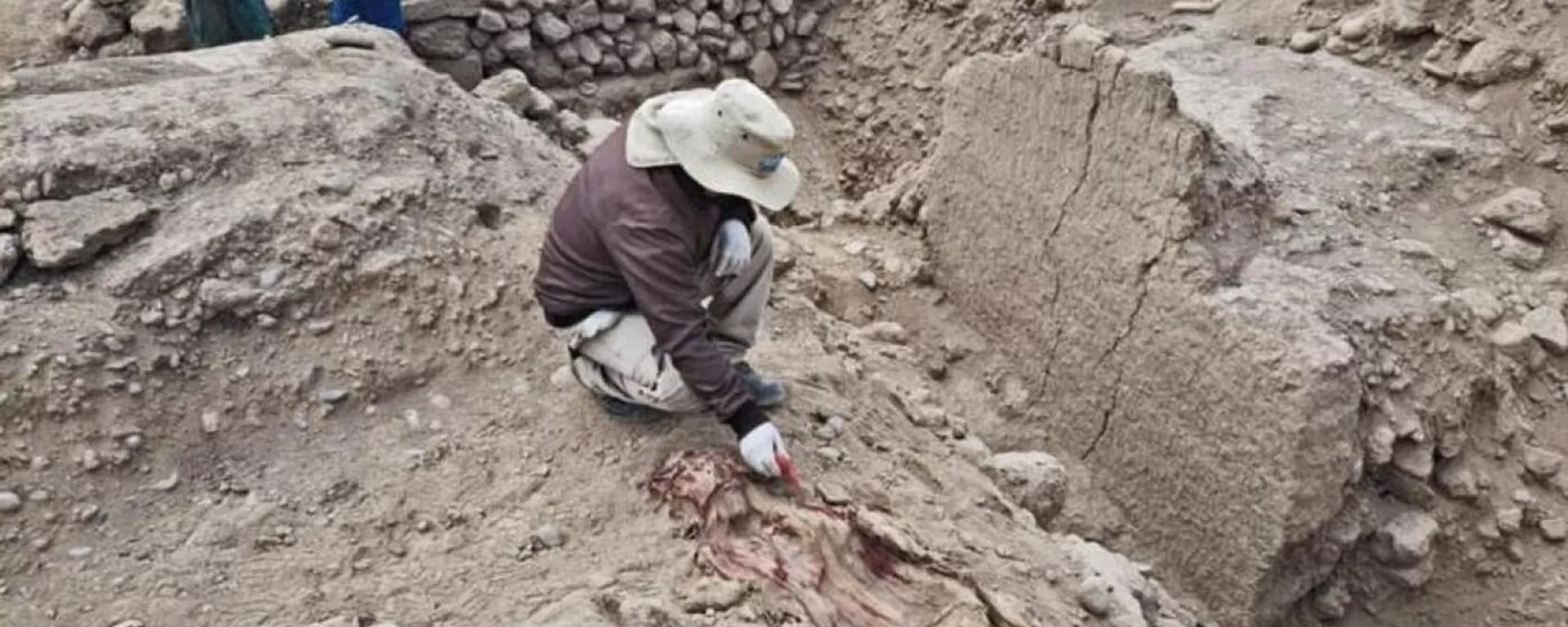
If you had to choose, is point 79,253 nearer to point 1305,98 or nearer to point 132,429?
point 132,429

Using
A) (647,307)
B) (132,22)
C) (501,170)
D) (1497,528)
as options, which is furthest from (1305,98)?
(132,22)

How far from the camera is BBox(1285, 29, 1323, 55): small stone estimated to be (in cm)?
528

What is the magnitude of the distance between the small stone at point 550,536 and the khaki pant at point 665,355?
0.33 m

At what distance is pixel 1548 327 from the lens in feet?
13.9

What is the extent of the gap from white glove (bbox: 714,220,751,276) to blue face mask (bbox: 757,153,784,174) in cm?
16

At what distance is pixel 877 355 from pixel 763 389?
1.40 metres

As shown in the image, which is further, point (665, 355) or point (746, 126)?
point (665, 355)

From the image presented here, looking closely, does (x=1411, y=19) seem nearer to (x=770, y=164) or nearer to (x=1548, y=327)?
(x=1548, y=327)

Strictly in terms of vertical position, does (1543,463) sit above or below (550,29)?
above

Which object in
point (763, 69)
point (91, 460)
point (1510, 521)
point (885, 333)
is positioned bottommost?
point (763, 69)

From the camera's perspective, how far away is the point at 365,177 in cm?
383

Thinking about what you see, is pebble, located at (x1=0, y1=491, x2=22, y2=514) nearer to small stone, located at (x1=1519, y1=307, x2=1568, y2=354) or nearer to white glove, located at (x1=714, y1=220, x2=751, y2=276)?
white glove, located at (x1=714, y1=220, x2=751, y2=276)

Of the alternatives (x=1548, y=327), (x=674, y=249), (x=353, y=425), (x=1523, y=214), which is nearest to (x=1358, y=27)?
(x=1523, y=214)

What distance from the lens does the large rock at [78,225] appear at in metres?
3.35
